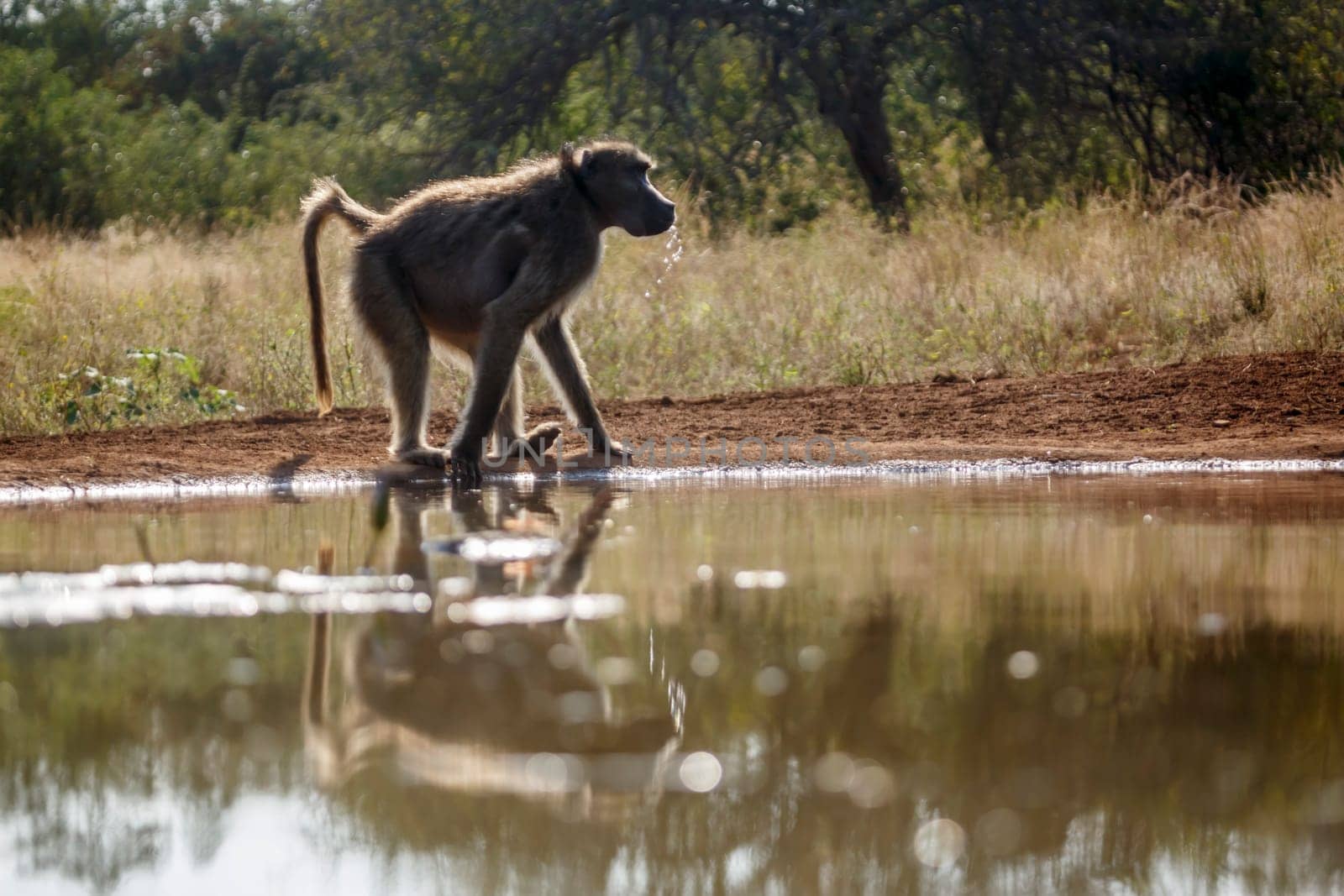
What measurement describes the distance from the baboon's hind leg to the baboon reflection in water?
127 inches

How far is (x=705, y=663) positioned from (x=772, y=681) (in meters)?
0.22

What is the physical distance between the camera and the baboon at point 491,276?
675 cm

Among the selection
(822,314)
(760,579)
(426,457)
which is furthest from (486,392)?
(822,314)

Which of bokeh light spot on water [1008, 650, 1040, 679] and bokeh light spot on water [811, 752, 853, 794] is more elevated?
bokeh light spot on water [1008, 650, 1040, 679]

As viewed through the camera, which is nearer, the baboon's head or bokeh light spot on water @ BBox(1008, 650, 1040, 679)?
bokeh light spot on water @ BBox(1008, 650, 1040, 679)

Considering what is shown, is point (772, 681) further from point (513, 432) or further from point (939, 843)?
point (513, 432)

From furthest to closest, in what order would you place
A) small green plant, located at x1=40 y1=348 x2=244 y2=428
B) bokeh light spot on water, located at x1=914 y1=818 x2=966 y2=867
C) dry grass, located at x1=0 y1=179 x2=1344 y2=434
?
dry grass, located at x1=0 y1=179 x2=1344 y2=434 → small green plant, located at x1=40 y1=348 x2=244 y2=428 → bokeh light spot on water, located at x1=914 y1=818 x2=966 y2=867

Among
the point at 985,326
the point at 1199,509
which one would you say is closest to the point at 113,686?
the point at 1199,509

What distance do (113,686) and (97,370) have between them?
651 centimetres

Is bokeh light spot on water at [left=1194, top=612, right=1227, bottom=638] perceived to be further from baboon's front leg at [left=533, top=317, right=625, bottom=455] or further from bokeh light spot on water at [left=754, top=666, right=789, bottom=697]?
baboon's front leg at [left=533, top=317, right=625, bottom=455]

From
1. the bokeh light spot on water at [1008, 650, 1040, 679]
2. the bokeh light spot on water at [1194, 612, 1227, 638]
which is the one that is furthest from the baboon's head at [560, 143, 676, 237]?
the bokeh light spot on water at [1008, 650, 1040, 679]

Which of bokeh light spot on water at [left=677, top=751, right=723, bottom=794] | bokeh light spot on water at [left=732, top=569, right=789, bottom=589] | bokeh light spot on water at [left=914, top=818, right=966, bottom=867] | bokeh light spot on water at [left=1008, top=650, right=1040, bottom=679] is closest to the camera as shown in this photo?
bokeh light spot on water at [left=914, top=818, right=966, bottom=867]

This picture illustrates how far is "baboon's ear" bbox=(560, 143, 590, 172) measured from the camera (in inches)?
275

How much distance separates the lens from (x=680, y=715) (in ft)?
9.54
